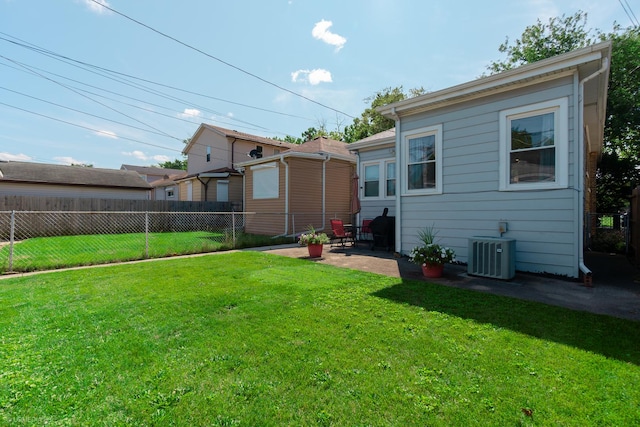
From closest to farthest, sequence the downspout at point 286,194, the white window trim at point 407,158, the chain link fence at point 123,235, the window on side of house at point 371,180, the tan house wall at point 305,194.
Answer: the white window trim at point 407,158 < the chain link fence at point 123,235 < the window on side of house at point 371,180 < the downspout at point 286,194 < the tan house wall at point 305,194

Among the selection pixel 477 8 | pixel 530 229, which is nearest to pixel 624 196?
pixel 477 8

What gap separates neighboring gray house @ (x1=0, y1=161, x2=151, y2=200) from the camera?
17.8 meters

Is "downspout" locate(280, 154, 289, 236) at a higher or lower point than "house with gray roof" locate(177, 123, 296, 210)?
lower

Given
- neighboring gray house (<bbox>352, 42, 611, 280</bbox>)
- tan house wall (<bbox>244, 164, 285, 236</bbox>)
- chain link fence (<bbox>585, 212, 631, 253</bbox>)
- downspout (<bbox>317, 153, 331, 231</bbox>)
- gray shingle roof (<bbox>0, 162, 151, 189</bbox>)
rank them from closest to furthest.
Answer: neighboring gray house (<bbox>352, 42, 611, 280</bbox>)
chain link fence (<bbox>585, 212, 631, 253</bbox>)
tan house wall (<bbox>244, 164, 285, 236</bbox>)
downspout (<bbox>317, 153, 331, 231</bbox>)
gray shingle roof (<bbox>0, 162, 151, 189</bbox>)

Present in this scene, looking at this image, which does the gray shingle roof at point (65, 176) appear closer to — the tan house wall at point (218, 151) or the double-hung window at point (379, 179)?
the tan house wall at point (218, 151)

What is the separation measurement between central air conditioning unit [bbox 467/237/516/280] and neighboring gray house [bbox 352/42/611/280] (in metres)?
0.17

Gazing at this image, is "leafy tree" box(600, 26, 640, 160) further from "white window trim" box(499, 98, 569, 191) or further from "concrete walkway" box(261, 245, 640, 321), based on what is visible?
"white window trim" box(499, 98, 569, 191)

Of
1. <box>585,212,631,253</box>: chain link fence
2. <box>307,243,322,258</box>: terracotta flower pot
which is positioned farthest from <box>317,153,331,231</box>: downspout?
<box>585,212,631,253</box>: chain link fence

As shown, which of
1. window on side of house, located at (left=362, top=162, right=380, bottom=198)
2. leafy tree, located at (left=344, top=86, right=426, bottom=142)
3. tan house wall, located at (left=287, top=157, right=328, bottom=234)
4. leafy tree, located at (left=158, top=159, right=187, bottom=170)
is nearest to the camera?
window on side of house, located at (left=362, top=162, right=380, bottom=198)

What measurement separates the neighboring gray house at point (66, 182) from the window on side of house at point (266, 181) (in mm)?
12150

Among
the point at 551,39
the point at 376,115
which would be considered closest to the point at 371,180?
the point at 551,39

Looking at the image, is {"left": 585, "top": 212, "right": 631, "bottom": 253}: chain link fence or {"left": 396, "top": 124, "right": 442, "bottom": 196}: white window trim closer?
{"left": 396, "top": 124, "right": 442, "bottom": 196}: white window trim

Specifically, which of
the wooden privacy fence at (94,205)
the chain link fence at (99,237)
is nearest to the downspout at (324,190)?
the chain link fence at (99,237)

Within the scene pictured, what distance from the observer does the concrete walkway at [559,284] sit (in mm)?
3826
